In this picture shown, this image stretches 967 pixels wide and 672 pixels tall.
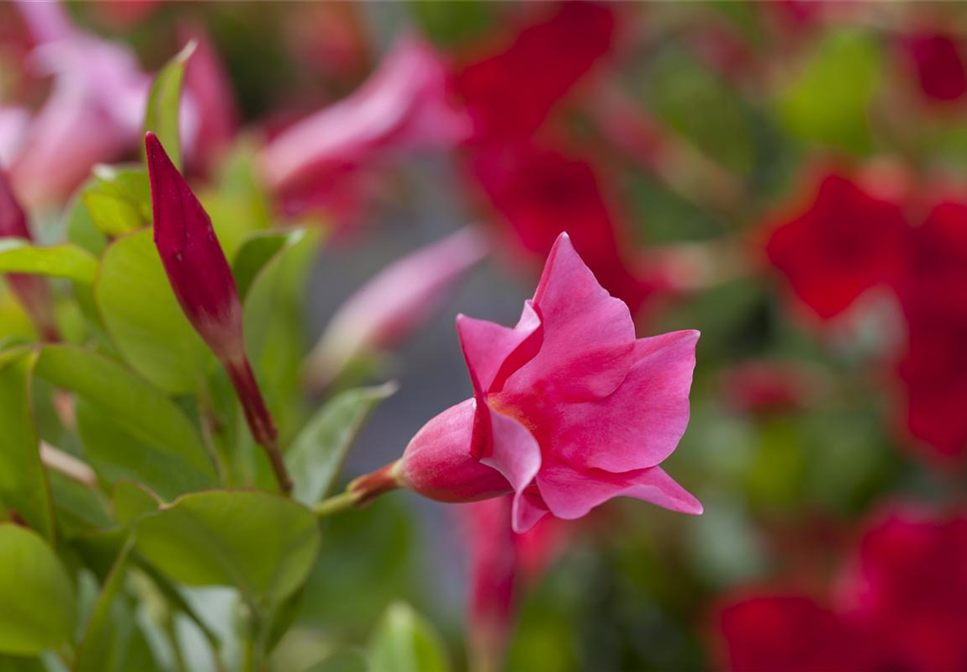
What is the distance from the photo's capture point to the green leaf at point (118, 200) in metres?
0.33

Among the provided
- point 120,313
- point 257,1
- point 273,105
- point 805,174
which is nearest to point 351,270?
point 273,105

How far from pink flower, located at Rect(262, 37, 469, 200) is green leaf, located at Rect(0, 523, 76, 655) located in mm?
366

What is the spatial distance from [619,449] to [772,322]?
0.77 m

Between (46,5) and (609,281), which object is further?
(609,281)

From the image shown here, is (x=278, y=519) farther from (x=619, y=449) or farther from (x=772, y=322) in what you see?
(x=772, y=322)

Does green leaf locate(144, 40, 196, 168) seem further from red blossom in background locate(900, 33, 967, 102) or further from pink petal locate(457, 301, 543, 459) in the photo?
red blossom in background locate(900, 33, 967, 102)

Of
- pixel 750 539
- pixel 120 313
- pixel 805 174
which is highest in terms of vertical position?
pixel 120 313

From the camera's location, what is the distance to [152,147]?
27 centimetres

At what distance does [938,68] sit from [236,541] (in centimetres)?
72

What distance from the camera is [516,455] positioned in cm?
25

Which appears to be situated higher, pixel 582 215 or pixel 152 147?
pixel 152 147

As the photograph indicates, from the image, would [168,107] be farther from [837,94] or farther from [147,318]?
[837,94]

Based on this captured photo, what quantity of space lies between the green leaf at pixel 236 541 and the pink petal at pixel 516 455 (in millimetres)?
79

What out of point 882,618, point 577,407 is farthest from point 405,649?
point 882,618
